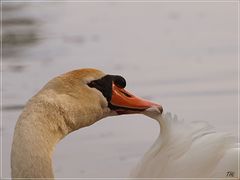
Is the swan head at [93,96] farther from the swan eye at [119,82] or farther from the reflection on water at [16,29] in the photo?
the reflection on water at [16,29]

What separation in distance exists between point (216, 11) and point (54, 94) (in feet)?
28.9

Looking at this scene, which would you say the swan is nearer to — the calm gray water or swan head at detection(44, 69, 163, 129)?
swan head at detection(44, 69, 163, 129)

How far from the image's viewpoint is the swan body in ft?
17.5

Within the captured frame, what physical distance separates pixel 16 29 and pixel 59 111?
841 cm

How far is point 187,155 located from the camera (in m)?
A: 5.41

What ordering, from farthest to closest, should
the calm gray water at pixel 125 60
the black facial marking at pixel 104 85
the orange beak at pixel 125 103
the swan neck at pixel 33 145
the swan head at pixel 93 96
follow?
1. the calm gray water at pixel 125 60
2. the orange beak at pixel 125 103
3. the black facial marking at pixel 104 85
4. the swan head at pixel 93 96
5. the swan neck at pixel 33 145

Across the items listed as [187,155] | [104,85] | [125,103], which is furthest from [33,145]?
[187,155]

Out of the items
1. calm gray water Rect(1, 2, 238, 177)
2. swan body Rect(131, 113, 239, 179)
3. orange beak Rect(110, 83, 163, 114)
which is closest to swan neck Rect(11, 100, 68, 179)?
orange beak Rect(110, 83, 163, 114)

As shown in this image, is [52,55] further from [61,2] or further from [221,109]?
[61,2]

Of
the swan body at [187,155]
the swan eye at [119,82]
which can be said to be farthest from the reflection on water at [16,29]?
the swan eye at [119,82]

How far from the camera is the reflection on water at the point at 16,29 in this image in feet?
39.4

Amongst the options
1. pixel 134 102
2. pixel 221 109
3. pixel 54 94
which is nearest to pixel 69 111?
pixel 54 94

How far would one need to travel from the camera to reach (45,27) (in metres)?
13.1

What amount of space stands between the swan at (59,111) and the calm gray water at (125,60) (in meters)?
2.33
